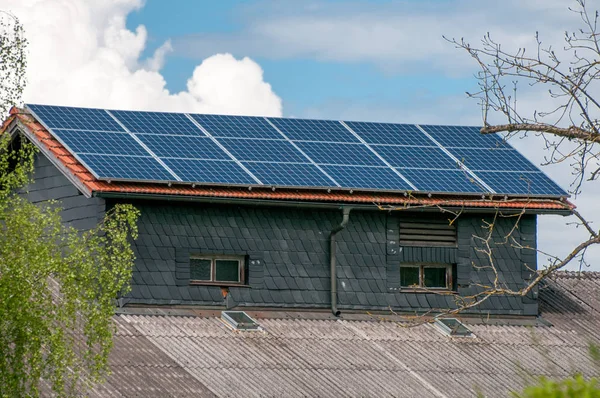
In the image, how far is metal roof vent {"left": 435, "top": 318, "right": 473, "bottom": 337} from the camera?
25.9 metres

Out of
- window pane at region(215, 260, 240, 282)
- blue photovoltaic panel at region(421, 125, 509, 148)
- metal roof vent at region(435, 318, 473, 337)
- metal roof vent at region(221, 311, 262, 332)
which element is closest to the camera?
metal roof vent at region(221, 311, 262, 332)

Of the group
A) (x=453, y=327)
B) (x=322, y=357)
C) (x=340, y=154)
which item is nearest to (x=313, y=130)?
Result: (x=340, y=154)

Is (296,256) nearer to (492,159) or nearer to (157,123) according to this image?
(157,123)

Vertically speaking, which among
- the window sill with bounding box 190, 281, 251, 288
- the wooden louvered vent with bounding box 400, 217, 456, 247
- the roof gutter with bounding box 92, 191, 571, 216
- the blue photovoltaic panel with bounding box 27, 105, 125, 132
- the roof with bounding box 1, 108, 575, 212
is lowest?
the window sill with bounding box 190, 281, 251, 288

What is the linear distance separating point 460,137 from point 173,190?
8881 millimetres

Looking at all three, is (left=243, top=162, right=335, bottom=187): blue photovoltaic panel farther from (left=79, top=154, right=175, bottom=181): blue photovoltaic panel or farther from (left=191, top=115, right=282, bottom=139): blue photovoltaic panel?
(left=79, top=154, right=175, bottom=181): blue photovoltaic panel

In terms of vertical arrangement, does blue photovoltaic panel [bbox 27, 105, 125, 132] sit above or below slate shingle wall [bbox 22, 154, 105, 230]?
above

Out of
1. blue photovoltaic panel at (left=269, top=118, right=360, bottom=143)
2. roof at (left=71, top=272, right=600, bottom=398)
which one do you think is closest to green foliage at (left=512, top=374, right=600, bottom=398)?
roof at (left=71, top=272, right=600, bottom=398)

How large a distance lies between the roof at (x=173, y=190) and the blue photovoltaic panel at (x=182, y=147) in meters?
1.37

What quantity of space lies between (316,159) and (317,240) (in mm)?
2105

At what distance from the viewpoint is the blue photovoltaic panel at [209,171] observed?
24.5 m

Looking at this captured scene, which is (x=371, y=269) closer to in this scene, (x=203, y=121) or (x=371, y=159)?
(x=371, y=159)

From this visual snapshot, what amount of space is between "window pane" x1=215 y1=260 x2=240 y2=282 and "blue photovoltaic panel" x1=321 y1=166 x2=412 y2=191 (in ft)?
9.58

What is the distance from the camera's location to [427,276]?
27141 millimetres
